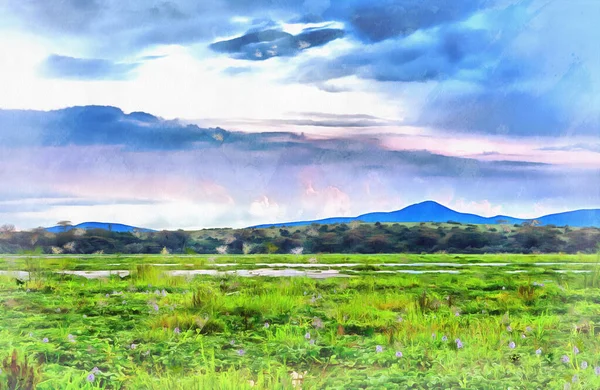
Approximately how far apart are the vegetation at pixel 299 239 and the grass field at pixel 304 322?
0.23m

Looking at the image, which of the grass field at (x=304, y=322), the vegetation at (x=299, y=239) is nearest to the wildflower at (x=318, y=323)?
the grass field at (x=304, y=322)

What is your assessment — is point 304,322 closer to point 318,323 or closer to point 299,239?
point 318,323

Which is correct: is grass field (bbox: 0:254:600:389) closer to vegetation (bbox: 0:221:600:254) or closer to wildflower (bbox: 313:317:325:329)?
wildflower (bbox: 313:317:325:329)

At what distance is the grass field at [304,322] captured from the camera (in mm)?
4488

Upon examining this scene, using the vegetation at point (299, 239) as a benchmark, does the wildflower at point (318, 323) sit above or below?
below

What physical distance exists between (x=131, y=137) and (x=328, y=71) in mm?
2249

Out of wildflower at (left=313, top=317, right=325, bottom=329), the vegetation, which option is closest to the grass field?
wildflower at (left=313, top=317, right=325, bottom=329)

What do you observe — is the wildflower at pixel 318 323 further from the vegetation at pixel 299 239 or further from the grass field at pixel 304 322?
the vegetation at pixel 299 239

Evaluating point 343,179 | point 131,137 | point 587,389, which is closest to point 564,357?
point 587,389

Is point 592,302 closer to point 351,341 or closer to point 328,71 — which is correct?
point 351,341

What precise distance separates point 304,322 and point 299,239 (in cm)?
142

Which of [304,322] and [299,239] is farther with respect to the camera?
[299,239]

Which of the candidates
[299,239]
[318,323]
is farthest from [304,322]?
[299,239]

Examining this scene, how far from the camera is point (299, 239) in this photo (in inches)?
270
